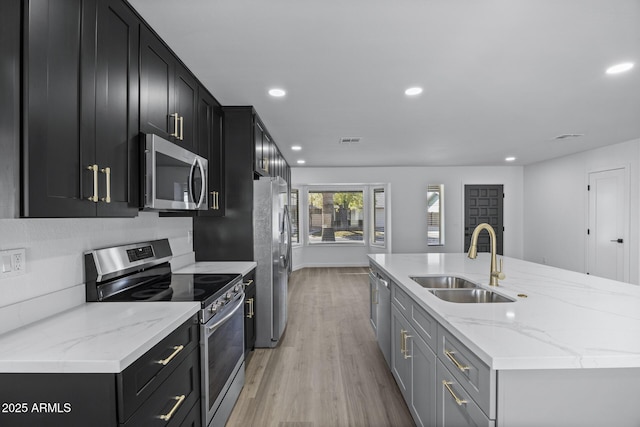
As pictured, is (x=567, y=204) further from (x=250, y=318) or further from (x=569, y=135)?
(x=250, y=318)

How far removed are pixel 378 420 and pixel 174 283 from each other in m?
1.60

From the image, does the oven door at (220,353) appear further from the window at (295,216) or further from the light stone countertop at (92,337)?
the window at (295,216)

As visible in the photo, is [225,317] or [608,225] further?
[608,225]

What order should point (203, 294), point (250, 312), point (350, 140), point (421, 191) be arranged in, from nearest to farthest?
1. point (203, 294)
2. point (250, 312)
3. point (350, 140)
4. point (421, 191)

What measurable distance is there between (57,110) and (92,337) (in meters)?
0.84

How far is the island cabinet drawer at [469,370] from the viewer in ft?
3.59

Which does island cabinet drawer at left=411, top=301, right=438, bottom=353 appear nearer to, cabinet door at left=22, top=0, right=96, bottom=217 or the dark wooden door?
cabinet door at left=22, top=0, right=96, bottom=217

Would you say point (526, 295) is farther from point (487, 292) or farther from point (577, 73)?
point (577, 73)

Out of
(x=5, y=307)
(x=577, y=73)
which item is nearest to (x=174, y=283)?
(x=5, y=307)

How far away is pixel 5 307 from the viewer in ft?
4.25

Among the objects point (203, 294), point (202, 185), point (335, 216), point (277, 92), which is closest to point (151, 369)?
point (203, 294)

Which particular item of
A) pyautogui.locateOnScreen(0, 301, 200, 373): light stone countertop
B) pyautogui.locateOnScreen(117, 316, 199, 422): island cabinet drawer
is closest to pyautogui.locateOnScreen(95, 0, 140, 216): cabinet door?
pyautogui.locateOnScreen(0, 301, 200, 373): light stone countertop

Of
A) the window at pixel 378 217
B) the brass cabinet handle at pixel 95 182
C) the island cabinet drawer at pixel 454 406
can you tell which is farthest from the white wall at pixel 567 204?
the brass cabinet handle at pixel 95 182

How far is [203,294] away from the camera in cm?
189
